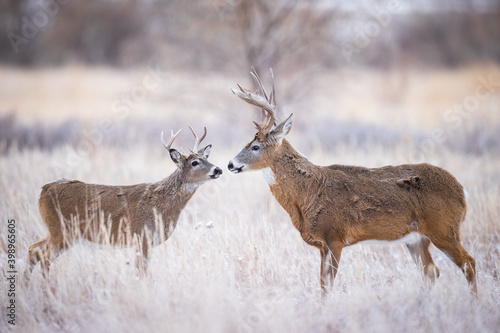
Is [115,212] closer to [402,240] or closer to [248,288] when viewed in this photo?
[248,288]

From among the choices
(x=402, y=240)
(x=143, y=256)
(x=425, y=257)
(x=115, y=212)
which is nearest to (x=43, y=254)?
(x=115, y=212)

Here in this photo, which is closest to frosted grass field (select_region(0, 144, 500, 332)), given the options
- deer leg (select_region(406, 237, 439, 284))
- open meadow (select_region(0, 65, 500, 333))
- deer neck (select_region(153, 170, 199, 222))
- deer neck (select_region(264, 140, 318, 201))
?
open meadow (select_region(0, 65, 500, 333))

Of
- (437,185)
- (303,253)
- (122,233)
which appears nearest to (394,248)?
(303,253)

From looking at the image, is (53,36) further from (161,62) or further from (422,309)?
(422,309)

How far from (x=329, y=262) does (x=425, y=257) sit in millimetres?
1274

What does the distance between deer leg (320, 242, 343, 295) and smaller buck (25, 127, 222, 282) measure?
5.85 ft

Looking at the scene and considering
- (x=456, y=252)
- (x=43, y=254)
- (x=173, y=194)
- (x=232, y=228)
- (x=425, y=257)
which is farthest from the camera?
(x=232, y=228)

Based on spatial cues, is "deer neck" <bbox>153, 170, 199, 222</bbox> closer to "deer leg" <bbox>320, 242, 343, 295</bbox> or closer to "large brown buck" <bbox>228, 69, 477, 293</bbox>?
"large brown buck" <bbox>228, 69, 477, 293</bbox>

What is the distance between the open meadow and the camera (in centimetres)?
512

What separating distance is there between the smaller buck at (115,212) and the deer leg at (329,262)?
1784 mm

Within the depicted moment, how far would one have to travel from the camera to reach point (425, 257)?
626cm

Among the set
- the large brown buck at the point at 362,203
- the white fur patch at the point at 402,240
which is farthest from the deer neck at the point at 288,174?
the white fur patch at the point at 402,240

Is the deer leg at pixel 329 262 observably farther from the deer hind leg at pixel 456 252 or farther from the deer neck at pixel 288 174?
the deer hind leg at pixel 456 252

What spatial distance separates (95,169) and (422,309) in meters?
7.75
